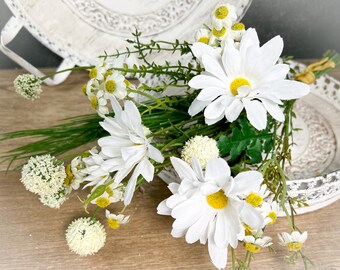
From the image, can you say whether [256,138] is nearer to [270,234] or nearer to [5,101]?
[270,234]

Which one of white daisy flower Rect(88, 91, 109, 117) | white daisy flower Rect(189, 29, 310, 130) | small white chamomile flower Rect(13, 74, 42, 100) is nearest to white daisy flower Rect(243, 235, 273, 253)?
white daisy flower Rect(189, 29, 310, 130)

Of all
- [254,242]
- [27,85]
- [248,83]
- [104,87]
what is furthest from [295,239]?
[27,85]

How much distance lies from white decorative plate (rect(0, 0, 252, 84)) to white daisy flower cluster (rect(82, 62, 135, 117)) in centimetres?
30

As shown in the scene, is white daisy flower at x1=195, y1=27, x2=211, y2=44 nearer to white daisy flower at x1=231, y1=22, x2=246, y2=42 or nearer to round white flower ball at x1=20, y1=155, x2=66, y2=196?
white daisy flower at x1=231, y1=22, x2=246, y2=42

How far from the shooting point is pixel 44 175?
535 millimetres

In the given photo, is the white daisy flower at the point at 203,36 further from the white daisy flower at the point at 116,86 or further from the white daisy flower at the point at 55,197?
the white daisy flower at the point at 55,197

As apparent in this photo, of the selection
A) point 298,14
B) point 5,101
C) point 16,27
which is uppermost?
point 298,14

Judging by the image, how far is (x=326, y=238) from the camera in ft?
1.94

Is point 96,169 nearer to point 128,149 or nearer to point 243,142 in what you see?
point 128,149

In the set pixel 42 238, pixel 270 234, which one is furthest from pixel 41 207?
pixel 270 234

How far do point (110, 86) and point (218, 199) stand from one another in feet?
0.60

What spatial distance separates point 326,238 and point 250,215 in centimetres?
22

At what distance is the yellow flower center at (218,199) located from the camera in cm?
46

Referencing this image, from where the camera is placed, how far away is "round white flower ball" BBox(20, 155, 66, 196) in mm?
534
